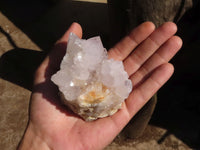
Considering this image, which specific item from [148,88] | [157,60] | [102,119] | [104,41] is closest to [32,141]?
[102,119]

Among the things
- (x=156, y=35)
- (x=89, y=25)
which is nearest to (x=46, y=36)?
(x=89, y=25)

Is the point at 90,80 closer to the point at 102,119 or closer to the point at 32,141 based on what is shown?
the point at 102,119

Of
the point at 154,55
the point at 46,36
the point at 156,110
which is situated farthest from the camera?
the point at 46,36

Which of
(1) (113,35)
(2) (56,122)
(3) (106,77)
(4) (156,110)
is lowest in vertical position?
(4) (156,110)

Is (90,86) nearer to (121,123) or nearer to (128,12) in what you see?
(121,123)

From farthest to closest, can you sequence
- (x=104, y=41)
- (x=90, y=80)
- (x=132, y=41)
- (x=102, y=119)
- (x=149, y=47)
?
(x=104, y=41) → (x=132, y=41) → (x=149, y=47) → (x=102, y=119) → (x=90, y=80)
